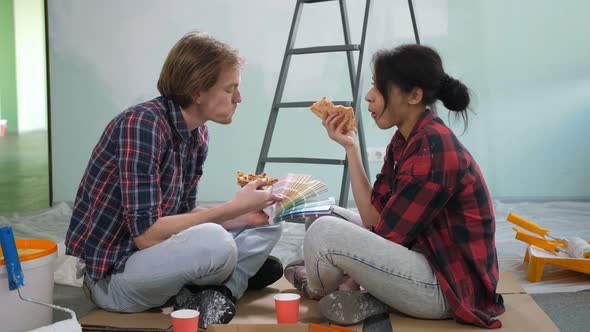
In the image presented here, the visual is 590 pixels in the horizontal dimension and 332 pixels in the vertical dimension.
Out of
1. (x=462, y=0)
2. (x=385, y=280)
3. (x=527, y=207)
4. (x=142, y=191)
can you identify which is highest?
(x=462, y=0)

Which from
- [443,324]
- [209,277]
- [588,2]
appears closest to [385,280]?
[443,324]

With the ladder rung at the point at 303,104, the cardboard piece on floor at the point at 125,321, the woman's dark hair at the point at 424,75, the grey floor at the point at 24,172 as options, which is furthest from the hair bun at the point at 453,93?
the grey floor at the point at 24,172

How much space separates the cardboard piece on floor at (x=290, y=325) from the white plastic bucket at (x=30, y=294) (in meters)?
0.15

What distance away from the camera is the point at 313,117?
4.21 meters

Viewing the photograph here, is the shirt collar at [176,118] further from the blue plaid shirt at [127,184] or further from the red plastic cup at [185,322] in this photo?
the red plastic cup at [185,322]

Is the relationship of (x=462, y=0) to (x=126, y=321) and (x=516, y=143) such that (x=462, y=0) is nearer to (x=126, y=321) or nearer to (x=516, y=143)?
(x=516, y=143)

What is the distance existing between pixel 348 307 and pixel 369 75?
104 inches

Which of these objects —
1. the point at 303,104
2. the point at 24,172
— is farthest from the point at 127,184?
the point at 24,172

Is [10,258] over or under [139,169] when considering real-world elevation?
under

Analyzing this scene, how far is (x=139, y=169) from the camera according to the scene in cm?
175

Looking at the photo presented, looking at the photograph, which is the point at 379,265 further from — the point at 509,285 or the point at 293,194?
the point at 509,285

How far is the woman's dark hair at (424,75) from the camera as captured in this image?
1.83 meters

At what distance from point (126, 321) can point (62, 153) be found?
113 inches

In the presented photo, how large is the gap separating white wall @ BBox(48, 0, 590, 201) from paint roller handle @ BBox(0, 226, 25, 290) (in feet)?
8.86
